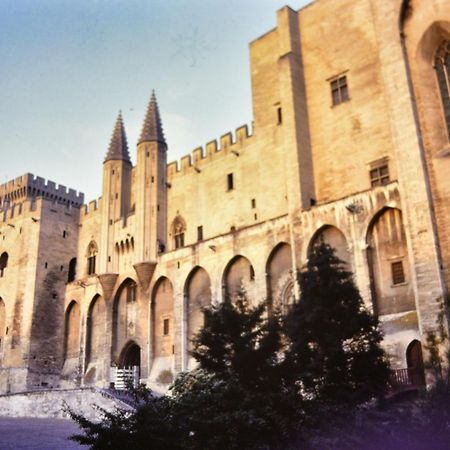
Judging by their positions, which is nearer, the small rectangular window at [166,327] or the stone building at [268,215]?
the stone building at [268,215]

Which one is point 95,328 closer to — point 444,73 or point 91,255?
point 91,255

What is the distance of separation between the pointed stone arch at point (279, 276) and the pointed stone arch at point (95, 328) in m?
11.0

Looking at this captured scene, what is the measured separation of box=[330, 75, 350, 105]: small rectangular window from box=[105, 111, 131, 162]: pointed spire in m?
13.6

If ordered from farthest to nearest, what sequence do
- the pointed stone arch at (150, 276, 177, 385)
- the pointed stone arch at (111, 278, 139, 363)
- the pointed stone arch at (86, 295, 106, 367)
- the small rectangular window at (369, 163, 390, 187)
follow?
the pointed stone arch at (86, 295, 106, 367) → the pointed stone arch at (111, 278, 139, 363) → the pointed stone arch at (150, 276, 177, 385) → the small rectangular window at (369, 163, 390, 187)

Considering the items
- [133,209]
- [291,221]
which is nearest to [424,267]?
[291,221]

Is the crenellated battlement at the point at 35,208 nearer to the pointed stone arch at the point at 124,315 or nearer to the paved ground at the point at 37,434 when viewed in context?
the pointed stone arch at the point at 124,315

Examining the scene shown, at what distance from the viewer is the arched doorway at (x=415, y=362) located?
17883 mm

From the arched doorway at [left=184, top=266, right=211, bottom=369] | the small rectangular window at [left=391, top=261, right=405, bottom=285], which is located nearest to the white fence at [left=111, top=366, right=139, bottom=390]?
the arched doorway at [left=184, top=266, right=211, bottom=369]

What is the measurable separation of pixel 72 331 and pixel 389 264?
1984 centimetres

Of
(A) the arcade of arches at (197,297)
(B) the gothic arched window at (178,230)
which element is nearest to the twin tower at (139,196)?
(B) the gothic arched window at (178,230)

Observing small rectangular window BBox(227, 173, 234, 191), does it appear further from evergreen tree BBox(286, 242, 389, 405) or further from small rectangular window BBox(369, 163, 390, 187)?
evergreen tree BBox(286, 242, 389, 405)

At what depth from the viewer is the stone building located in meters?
19.9

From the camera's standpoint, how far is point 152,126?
3225 cm

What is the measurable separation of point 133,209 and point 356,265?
1618 cm
